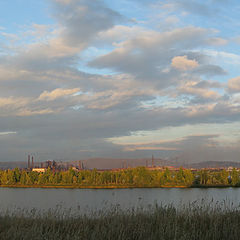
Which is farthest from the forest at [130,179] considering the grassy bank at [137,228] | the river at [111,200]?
the grassy bank at [137,228]

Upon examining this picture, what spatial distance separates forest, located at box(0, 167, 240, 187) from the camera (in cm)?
7419

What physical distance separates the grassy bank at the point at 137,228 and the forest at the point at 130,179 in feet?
221

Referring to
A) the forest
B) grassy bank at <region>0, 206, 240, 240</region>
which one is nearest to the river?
grassy bank at <region>0, 206, 240, 240</region>

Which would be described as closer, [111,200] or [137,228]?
[137,228]

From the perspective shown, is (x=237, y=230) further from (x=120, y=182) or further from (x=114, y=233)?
(x=120, y=182)

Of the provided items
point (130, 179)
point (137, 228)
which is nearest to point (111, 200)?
point (137, 228)

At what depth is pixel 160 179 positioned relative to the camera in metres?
74.8

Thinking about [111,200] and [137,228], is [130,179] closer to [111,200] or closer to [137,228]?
[111,200]

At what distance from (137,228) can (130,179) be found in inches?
2837

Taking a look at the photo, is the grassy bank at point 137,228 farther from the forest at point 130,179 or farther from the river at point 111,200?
the forest at point 130,179

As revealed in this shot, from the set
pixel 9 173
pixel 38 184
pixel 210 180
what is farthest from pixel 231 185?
pixel 9 173

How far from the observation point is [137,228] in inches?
230

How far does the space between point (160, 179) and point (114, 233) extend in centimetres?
7119

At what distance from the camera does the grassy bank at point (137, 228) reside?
5.27 metres
